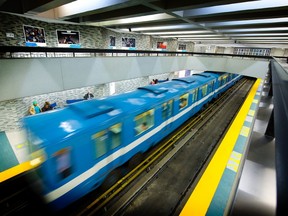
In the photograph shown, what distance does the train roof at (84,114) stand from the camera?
3578 mm

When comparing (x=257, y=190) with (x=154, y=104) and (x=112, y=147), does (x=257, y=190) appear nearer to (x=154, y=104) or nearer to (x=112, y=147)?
(x=112, y=147)

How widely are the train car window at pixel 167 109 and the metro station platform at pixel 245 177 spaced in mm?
2413

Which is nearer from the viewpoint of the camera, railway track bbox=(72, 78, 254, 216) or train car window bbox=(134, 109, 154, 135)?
railway track bbox=(72, 78, 254, 216)

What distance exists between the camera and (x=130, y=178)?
18.2 ft

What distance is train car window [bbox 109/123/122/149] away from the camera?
4488mm

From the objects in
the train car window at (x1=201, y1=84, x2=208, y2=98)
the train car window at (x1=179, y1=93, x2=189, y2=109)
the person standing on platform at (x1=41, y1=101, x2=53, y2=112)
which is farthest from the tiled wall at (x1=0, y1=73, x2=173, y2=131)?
the train car window at (x1=201, y1=84, x2=208, y2=98)

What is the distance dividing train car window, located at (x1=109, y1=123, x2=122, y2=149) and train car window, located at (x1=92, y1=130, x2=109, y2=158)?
190mm

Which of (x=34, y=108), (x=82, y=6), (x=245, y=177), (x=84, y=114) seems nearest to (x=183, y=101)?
(x=84, y=114)

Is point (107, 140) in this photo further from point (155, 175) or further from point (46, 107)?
point (46, 107)

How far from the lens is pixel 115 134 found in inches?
181

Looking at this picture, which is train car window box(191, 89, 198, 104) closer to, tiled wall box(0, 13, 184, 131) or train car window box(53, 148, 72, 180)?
train car window box(53, 148, 72, 180)

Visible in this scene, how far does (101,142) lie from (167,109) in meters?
3.30

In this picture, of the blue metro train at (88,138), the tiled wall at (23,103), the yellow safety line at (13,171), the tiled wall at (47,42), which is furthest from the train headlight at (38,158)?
the tiled wall at (47,42)

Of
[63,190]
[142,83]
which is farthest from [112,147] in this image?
[142,83]
